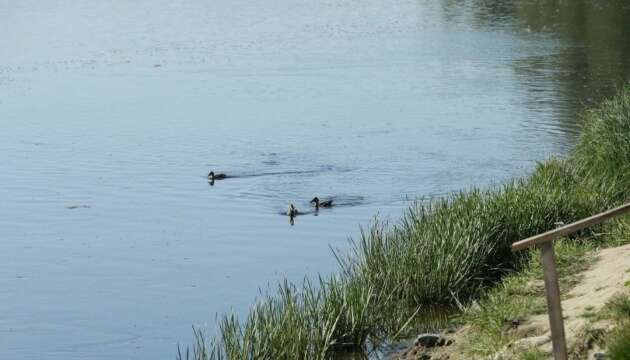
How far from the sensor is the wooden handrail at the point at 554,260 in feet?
27.2

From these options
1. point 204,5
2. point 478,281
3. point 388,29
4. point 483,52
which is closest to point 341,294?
point 478,281

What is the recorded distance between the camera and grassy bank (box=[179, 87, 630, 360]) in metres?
12.3

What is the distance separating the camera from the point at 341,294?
13250 millimetres

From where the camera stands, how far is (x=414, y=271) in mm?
14383

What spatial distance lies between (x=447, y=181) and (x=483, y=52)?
1719 cm

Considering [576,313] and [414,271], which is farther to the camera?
[414,271]

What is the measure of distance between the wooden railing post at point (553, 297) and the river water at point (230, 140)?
6360 mm

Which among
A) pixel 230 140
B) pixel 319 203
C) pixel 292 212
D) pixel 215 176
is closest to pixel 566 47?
pixel 230 140

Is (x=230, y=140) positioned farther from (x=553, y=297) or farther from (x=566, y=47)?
(x=553, y=297)

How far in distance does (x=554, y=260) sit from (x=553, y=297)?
278mm

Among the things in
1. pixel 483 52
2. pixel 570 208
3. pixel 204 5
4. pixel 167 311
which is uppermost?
pixel 204 5

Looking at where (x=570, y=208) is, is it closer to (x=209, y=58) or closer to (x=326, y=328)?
(x=326, y=328)

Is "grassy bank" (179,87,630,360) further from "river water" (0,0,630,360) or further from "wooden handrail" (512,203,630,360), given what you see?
"wooden handrail" (512,203,630,360)

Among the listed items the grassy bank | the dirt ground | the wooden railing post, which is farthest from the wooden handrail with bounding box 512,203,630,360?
the grassy bank
